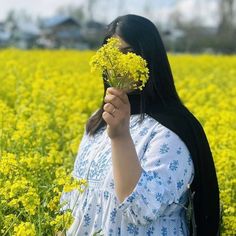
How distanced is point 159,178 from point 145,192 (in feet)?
0.27

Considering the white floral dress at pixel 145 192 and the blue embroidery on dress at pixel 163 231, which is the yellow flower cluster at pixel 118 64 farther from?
the blue embroidery on dress at pixel 163 231

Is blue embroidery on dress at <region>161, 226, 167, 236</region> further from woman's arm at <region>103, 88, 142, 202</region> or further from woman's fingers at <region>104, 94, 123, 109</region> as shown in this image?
woman's fingers at <region>104, 94, 123, 109</region>

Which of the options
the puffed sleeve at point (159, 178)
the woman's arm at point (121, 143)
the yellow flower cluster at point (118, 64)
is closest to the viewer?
the yellow flower cluster at point (118, 64)

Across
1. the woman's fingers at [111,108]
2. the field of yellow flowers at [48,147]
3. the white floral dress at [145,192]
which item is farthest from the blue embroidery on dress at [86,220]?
the woman's fingers at [111,108]

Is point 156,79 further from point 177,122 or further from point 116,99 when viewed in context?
point 116,99

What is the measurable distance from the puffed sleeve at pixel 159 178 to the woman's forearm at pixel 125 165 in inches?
0.9

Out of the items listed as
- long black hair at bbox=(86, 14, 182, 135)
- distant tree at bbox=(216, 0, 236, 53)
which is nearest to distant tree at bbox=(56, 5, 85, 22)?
distant tree at bbox=(216, 0, 236, 53)

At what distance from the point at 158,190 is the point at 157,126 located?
26 cm

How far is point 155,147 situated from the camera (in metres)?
2.10

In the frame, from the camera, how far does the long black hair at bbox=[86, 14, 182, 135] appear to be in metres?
2.21

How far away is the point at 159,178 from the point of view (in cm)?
202

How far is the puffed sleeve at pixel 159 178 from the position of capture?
1.97m

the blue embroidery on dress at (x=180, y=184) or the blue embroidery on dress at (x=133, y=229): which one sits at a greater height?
the blue embroidery on dress at (x=180, y=184)

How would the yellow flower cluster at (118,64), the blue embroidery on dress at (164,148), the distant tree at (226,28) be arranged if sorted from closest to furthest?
the yellow flower cluster at (118,64)
the blue embroidery on dress at (164,148)
the distant tree at (226,28)
